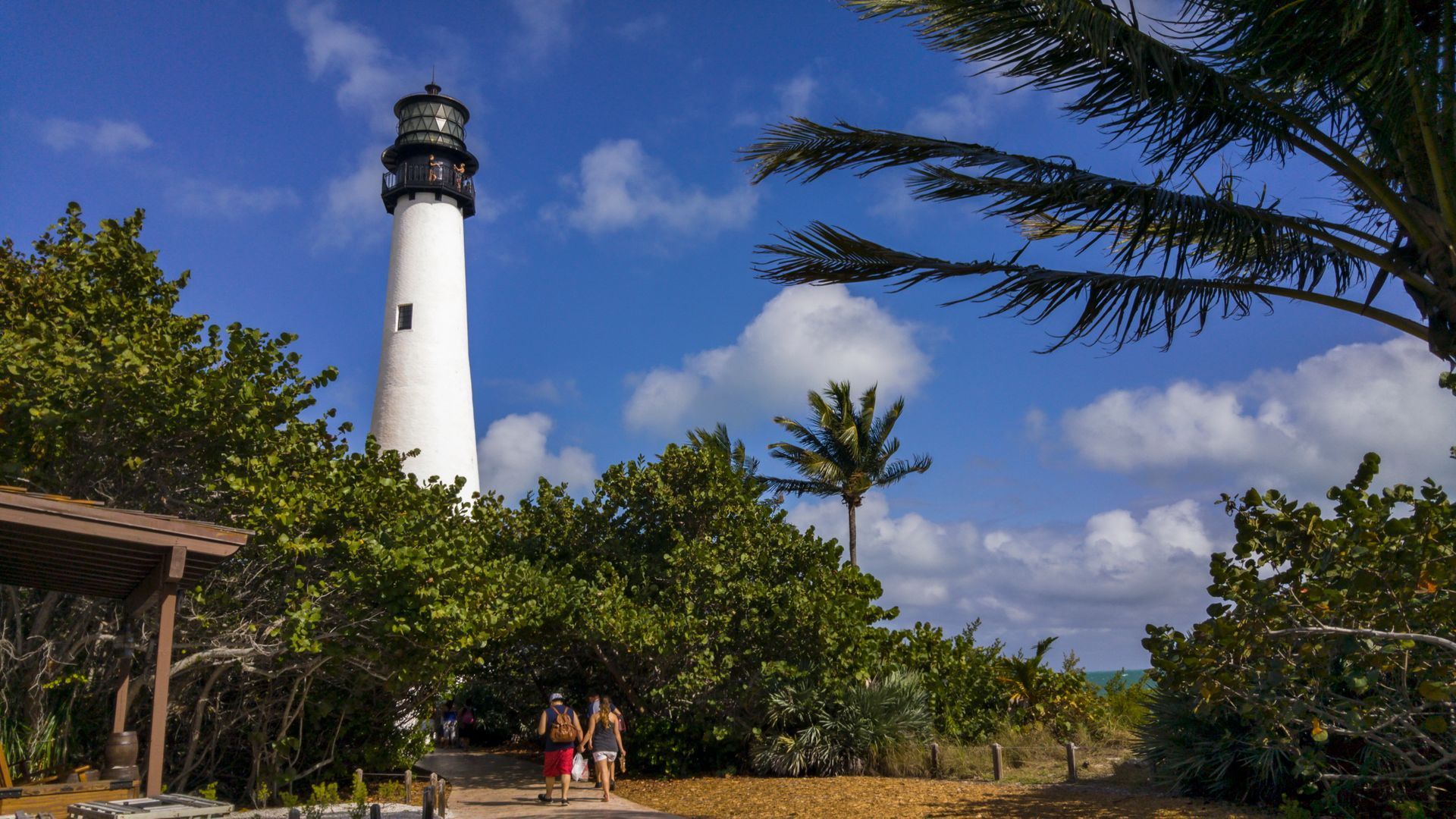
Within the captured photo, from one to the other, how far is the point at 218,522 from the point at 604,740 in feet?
18.2

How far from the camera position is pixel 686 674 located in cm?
1374

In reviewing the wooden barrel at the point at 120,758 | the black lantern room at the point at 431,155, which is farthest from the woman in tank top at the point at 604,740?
the black lantern room at the point at 431,155

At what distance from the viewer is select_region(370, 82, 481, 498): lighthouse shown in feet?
76.4

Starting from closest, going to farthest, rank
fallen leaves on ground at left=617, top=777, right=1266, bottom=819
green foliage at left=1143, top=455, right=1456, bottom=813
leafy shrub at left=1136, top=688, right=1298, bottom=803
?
green foliage at left=1143, top=455, right=1456, bottom=813
leafy shrub at left=1136, top=688, right=1298, bottom=803
fallen leaves on ground at left=617, top=777, right=1266, bottom=819

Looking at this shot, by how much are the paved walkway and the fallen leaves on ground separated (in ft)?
2.04

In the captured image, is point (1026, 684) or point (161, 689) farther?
point (1026, 684)

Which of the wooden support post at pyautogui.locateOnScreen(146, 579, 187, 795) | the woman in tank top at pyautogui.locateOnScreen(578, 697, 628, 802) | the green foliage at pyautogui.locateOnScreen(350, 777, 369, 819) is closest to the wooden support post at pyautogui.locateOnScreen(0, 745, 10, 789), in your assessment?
the wooden support post at pyautogui.locateOnScreen(146, 579, 187, 795)

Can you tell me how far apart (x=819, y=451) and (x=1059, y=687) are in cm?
1234

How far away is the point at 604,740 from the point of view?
1292 centimetres

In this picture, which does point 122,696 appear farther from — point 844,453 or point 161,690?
point 844,453

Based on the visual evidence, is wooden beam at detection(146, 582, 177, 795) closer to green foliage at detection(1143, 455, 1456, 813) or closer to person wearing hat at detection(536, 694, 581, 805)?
person wearing hat at detection(536, 694, 581, 805)

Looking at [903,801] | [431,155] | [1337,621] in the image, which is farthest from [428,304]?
[1337,621]

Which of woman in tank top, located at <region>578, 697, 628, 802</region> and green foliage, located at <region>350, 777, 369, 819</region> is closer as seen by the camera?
green foliage, located at <region>350, 777, 369, 819</region>

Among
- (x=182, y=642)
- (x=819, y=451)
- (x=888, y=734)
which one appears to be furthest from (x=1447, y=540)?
(x=819, y=451)
